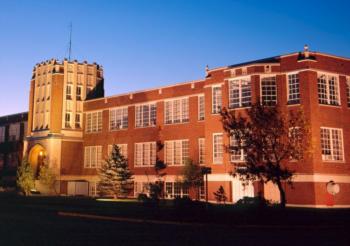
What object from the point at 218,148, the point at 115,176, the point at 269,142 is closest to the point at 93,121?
the point at 115,176

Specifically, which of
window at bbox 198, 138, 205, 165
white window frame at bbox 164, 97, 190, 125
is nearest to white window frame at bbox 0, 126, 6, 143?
white window frame at bbox 164, 97, 190, 125

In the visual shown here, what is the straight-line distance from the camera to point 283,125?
26.5 meters

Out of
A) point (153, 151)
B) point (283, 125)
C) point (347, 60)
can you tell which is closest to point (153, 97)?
point (153, 151)

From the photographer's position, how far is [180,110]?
46156 mm

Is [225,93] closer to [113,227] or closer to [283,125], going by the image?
[283,125]

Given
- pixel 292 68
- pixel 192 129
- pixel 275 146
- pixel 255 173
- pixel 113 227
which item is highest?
pixel 292 68

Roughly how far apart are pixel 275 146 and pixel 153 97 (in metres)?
24.9

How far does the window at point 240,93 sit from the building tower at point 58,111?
26.9 m

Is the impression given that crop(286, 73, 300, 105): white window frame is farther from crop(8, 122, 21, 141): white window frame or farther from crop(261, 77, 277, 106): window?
crop(8, 122, 21, 141): white window frame

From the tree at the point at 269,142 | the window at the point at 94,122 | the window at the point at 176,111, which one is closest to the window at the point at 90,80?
the window at the point at 94,122

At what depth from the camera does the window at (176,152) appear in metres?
44.8

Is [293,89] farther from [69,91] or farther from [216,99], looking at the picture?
[69,91]

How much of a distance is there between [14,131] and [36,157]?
16.4 meters

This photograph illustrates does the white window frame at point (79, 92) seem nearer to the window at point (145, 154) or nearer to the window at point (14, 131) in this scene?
the window at point (145, 154)
